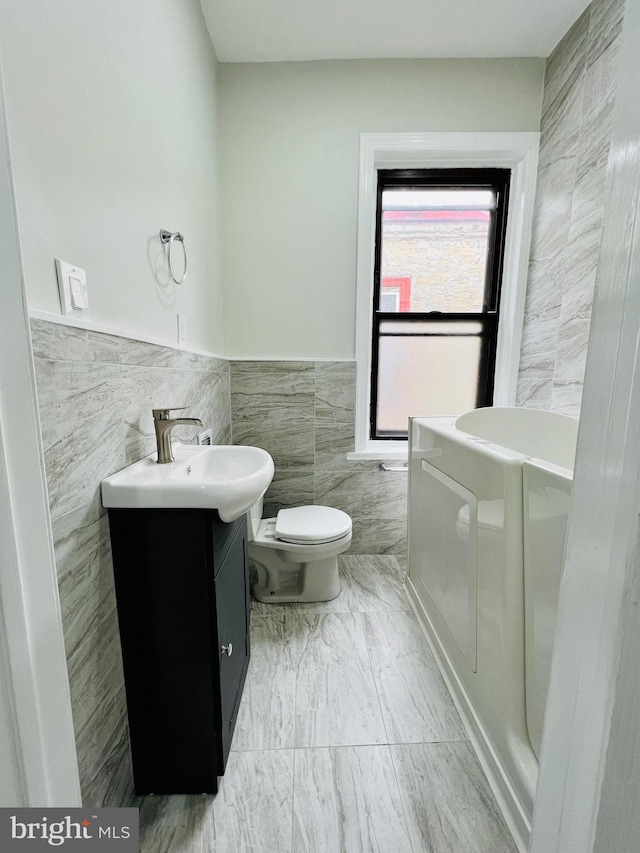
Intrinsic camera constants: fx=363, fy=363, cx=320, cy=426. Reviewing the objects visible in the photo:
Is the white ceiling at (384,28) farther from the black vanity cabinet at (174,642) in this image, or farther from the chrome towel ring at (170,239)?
the black vanity cabinet at (174,642)

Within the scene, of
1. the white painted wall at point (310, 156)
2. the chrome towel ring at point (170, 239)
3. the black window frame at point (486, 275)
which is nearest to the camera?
the chrome towel ring at point (170, 239)

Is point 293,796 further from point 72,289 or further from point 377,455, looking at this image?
point 377,455

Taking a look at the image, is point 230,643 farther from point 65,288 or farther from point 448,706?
point 65,288

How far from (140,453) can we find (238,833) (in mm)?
1012

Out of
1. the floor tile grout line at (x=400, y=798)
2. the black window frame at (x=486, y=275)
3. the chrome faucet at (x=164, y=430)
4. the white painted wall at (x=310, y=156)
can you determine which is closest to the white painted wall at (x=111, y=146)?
the chrome faucet at (x=164, y=430)

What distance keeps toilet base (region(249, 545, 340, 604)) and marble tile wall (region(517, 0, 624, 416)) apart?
146 cm

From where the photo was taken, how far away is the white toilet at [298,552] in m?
1.69

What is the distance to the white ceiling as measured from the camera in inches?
64.4

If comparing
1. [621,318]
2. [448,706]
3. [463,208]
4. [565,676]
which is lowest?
[448,706]

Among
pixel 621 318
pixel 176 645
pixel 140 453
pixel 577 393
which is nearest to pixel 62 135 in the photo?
pixel 140 453

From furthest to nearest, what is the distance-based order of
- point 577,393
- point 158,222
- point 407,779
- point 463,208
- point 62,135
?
point 463,208, point 577,393, point 158,222, point 407,779, point 62,135

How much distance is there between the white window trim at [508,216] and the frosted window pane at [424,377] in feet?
0.54

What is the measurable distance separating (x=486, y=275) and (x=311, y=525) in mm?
1848

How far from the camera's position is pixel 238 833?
0.91m
